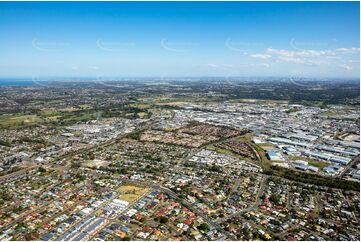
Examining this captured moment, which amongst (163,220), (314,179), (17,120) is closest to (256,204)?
(163,220)

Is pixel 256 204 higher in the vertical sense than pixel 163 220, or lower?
lower

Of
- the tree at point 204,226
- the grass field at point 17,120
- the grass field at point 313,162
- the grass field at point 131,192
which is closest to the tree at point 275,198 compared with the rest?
the tree at point 204,226

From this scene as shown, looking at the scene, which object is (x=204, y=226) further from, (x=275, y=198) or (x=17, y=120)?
(x=17, y=120)

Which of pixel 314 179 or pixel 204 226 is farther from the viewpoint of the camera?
pixel 314 179

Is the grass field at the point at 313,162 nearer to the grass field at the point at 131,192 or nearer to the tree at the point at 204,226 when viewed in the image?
the tree at the point at 204,226

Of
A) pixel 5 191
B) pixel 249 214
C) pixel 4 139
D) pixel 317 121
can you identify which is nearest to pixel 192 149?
pixel 249 214

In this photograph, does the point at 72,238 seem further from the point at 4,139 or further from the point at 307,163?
the point at 4,139

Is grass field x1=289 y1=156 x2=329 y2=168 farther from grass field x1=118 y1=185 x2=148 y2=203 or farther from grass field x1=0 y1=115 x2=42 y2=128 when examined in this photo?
grass field x1=0 y1=115 x2=42 y2=128
